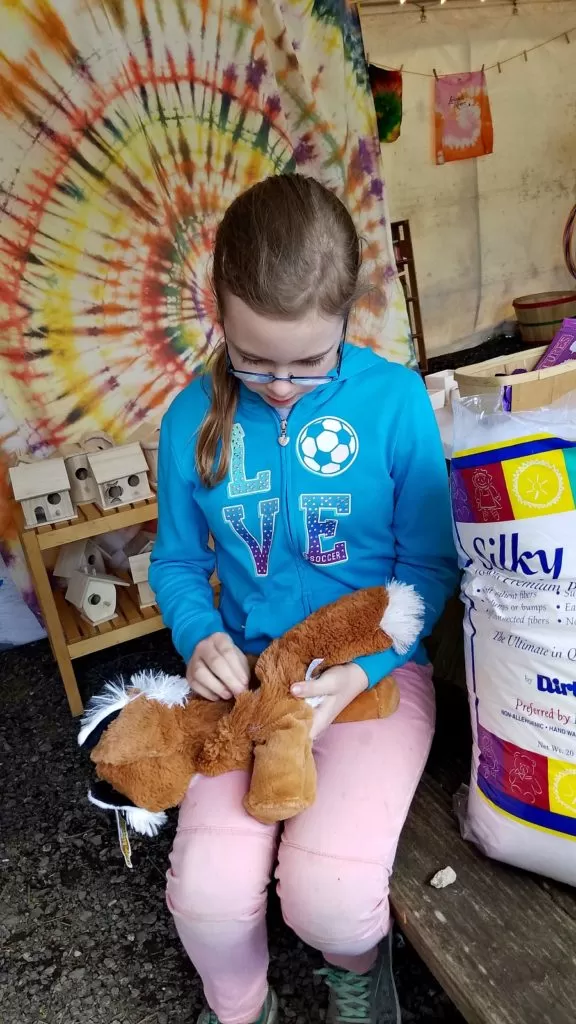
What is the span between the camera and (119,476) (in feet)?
5.83

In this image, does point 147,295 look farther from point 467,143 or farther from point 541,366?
point 467,143

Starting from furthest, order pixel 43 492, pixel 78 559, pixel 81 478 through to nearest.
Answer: pixel 78 559
pixel 81 478
pixel 43 492

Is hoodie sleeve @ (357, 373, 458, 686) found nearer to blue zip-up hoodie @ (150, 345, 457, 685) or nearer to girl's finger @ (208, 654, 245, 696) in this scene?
blue zip-up hoodie @ (150, 345, 457, 685)

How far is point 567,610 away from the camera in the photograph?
2.31 ft

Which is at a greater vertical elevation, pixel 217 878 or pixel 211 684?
pixel 211 684

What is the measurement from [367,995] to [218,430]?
79 centimetres

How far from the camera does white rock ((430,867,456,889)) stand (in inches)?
32.4

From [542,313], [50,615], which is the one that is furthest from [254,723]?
[542,313]

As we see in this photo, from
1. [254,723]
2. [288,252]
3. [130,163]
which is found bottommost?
[254,723]

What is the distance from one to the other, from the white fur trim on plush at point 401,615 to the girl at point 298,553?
0.16ft

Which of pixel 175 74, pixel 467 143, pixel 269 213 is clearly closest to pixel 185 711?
pixel 269 213

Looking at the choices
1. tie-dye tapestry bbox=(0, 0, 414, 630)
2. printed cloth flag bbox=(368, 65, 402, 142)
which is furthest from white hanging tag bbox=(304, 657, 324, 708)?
printed cloth flag bbox=(368, 65, 402, 142)

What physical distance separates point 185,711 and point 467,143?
403 cm

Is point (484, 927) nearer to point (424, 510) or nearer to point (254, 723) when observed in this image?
point (254, 723)
